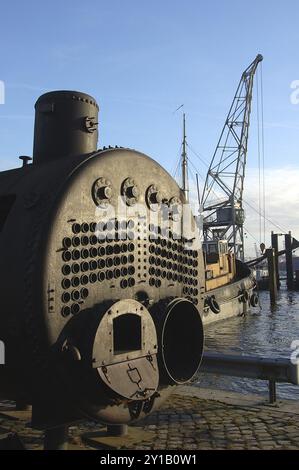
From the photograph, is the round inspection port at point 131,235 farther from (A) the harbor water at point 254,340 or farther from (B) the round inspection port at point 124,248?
(A) the harbor water at point 254,340

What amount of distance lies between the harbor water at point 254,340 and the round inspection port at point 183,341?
515cm

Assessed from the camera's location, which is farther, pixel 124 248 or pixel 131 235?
pixel 131 235

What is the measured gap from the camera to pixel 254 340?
20.1 metres

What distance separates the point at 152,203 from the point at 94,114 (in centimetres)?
133

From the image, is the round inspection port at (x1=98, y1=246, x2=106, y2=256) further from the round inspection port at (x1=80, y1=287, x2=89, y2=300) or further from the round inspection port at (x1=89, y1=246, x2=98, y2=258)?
the round inspection port at (x1=80, y1=287, x2=89, y2=300)

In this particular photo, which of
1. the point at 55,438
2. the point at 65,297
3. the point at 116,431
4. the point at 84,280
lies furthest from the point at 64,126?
the point at 116,431

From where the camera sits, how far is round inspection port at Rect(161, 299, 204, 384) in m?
5.04

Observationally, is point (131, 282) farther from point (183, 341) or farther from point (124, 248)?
point (183, 341)

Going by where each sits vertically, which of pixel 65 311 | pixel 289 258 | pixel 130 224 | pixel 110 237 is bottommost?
pixel 65 311

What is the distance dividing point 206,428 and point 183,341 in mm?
1379
